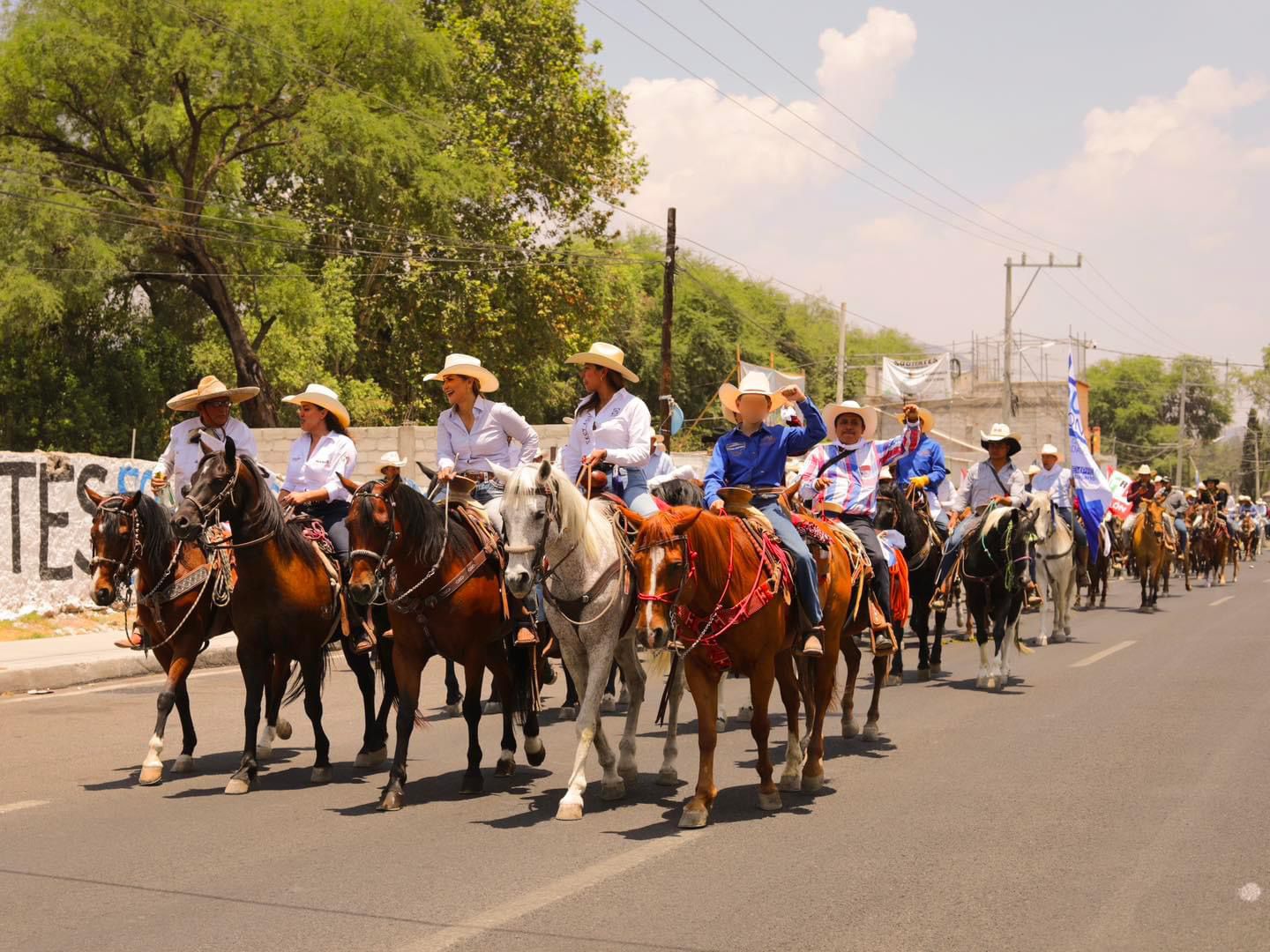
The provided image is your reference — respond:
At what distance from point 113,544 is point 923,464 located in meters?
7.85

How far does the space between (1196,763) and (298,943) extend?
6.46 m

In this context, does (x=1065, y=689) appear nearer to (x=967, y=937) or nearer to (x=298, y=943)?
(x=967, y=937)

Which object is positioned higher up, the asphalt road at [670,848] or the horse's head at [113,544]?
the horse's head at [113,544]

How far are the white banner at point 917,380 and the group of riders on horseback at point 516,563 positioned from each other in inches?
1940

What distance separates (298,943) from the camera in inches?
220

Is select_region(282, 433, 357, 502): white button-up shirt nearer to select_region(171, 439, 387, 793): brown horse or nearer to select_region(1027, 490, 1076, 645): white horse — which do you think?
select_region(171, 439, 387, 793): brown horse

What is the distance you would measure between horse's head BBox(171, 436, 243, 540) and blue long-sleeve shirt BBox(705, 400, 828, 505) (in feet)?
10.0

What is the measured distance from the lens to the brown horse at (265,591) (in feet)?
29.3

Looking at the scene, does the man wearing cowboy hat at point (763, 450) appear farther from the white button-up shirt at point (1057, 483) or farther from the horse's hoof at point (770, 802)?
the white button-up shirt at point (1057, 483)

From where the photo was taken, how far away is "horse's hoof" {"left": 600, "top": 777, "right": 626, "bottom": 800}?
8477mm

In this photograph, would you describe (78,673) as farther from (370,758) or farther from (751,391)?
(751,391)

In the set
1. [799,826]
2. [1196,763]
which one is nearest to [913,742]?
[1196,763]

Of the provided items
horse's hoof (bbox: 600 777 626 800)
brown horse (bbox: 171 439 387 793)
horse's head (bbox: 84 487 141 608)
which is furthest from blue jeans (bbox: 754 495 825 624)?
horse's head (bbox: 84 487 141 608)

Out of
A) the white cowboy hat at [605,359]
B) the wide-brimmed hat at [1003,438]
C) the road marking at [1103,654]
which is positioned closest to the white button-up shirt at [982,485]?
the wide-brimmed hat at [1003,438]
